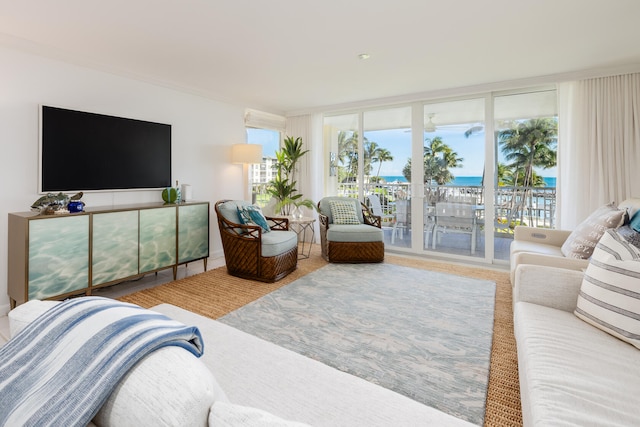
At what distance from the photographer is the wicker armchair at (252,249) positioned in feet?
11.5

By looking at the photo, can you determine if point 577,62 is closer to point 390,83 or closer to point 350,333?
point 390,83

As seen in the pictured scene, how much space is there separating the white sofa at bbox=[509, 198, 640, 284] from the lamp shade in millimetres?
3434

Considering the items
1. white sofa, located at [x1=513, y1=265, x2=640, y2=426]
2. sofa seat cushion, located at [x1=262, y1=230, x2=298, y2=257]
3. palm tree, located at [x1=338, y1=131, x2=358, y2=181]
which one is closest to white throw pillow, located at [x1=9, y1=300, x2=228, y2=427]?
white sofa, located at [x1=513, y1=265, x2=640, y2=426]

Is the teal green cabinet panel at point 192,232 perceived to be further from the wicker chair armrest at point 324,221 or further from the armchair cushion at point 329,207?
the armchair cushion at point 329,207

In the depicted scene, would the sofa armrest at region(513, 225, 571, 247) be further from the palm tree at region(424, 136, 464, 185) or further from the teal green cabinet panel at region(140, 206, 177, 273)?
the teal green cabinet panel at region(140, 206, 177, 273)

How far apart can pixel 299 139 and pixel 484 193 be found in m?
3.04

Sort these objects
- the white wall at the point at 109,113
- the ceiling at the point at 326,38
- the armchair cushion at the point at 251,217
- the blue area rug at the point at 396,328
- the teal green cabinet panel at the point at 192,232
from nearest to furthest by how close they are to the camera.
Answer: the blue area rug at the point at 396,328 → the ceiling at the point at 326,38 → the white wall at the point at 109,113 → the teal green cabinet panel at the point at 192,232 → the armchair cushion at the point at 251,217

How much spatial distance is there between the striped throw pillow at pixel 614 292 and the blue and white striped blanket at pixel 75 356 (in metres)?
1.73

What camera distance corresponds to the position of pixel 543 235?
3301mm

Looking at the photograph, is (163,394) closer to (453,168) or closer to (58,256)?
(58,256)

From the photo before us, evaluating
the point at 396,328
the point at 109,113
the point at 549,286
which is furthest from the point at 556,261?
the point at 109,113

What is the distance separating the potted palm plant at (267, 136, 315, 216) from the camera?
5.14 meters

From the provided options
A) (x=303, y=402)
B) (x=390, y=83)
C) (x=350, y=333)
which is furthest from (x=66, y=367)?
(x=390, y=83)

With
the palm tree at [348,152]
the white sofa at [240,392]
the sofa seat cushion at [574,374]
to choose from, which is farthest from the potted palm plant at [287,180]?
the sofa seat cushion at [574,374]
